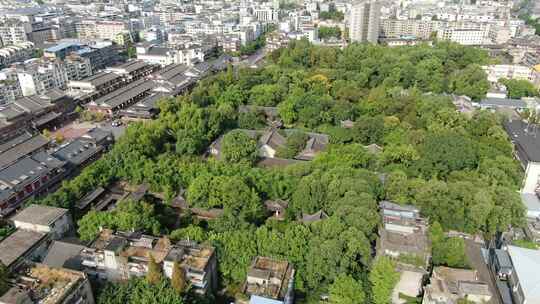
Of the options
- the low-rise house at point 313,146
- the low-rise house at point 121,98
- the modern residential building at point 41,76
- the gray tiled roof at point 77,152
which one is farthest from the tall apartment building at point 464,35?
the gray tiled roof at point 77,152

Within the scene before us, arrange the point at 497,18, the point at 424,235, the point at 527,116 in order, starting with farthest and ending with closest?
the point at 497,18
the point at 527,116
the point at 424,235

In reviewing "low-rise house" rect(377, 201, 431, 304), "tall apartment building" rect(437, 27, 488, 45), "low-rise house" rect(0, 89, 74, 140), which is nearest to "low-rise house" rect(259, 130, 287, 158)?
"low-rise house" rect(377, 201, 431, 304)

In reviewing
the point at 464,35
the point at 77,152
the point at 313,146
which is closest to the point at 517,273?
the point at 313,146

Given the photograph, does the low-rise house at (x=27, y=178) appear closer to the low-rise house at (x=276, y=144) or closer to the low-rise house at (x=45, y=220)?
the low-rise house at (x=45, y=220)

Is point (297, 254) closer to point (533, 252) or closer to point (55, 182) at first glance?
point (533, 252)

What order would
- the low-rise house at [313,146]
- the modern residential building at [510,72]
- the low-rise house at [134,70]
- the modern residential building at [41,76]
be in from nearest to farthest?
the low-rise house at [313,146], the modern residential building at [41,76], the modern residential building at [510,72], the low-rise house at [134,70]

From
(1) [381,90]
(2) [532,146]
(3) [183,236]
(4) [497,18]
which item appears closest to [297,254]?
(3) [183,236]

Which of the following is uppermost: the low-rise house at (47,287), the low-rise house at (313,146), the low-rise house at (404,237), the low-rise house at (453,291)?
the low-rise house at (47,287)
